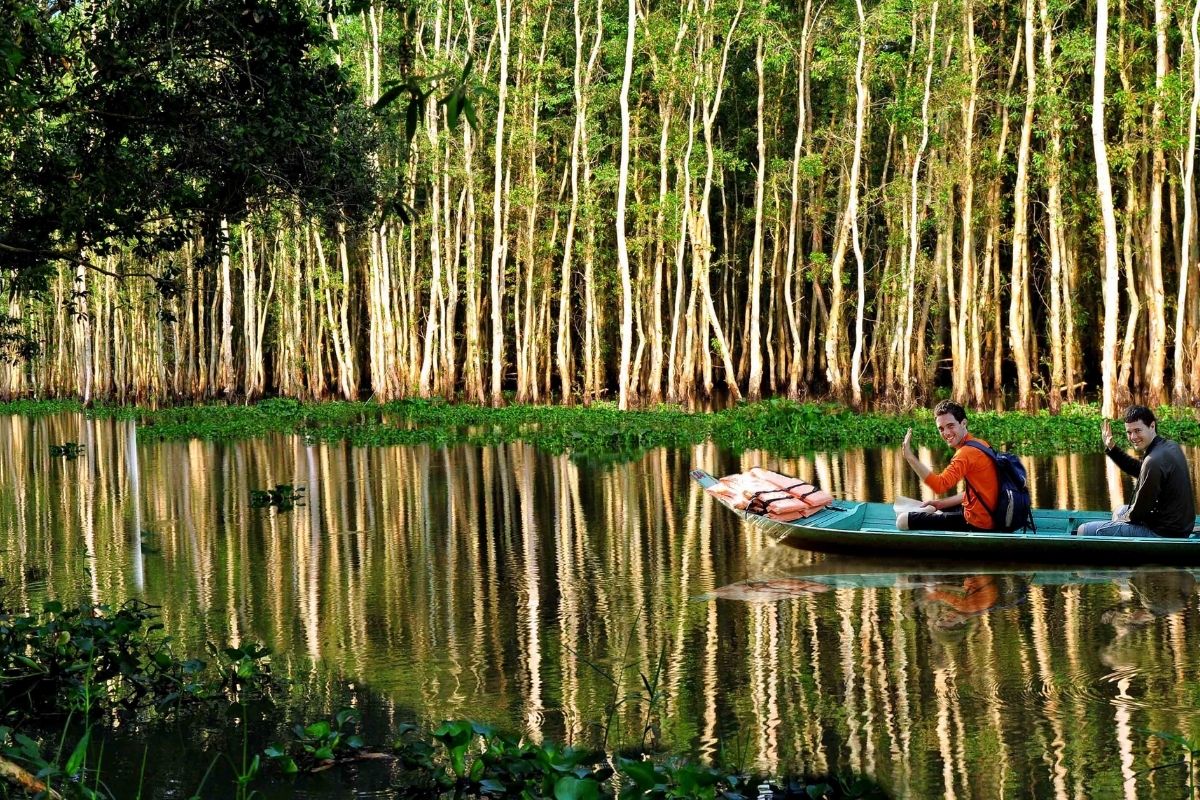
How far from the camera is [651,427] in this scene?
28203 mm

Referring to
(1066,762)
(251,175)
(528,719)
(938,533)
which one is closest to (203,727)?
(528,719)

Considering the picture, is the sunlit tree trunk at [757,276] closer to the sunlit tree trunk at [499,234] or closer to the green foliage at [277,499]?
the sunlit tree trunk at [499,234]

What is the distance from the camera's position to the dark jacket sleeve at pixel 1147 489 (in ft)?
39.1

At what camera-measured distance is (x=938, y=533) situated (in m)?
12.6

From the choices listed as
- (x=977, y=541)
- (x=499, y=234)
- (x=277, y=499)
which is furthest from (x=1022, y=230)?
(x=977, y=541)

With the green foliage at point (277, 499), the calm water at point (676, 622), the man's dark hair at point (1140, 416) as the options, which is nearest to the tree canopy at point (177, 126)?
the calm water at point (676, 622)

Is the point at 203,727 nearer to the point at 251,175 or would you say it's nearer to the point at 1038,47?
the point at 251,175

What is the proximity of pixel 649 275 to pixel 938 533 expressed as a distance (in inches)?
1348

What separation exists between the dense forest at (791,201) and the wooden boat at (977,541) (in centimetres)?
1424

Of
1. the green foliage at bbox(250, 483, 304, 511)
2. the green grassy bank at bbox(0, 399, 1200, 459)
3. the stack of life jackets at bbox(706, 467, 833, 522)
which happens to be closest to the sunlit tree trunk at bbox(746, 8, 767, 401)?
the green grassy bank at bbox(0, 399, 1200, 459)

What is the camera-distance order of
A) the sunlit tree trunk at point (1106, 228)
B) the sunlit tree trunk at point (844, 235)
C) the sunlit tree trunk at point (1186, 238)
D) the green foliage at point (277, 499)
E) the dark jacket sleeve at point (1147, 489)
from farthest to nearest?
the sunlit tree trunk at point (844, 235), the sunlit tree trunk at point (1186, 238), the sunlit tree trunk at point (1106, 228), the green foliage at point (277, 499), the dark jacket sleeve at point (1147, 489)

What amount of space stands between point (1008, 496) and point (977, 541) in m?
0.53

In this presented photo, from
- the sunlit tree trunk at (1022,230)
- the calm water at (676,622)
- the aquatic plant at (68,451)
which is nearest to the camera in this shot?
the calm water at (676,622)

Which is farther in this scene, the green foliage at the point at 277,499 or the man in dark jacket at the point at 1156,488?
the green foliage at the point at 277,499
